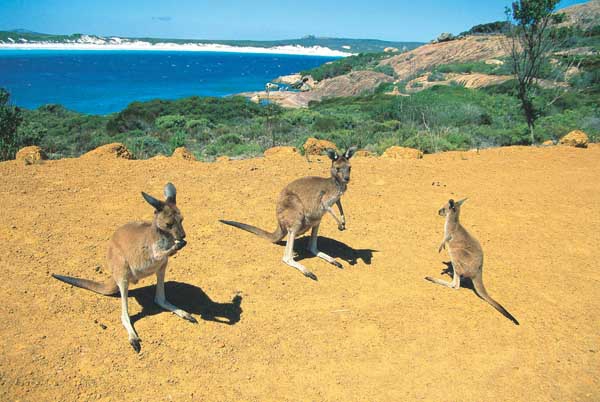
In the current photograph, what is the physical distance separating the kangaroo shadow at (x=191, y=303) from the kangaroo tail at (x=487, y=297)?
3.06 metres

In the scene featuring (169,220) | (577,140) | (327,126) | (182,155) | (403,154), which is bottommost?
(327,126)

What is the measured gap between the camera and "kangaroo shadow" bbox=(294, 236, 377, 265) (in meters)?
6.65

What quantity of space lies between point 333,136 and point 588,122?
11.1 m

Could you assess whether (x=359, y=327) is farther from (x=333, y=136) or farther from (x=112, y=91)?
(x=112, y=91)

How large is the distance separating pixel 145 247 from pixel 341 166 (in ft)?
9.85

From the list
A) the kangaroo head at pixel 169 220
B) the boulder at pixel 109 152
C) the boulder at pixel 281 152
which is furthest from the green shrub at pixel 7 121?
the kangaroo head at pixel 169 220

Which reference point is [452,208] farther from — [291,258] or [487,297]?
[291,258]

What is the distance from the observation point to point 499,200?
9000 mm

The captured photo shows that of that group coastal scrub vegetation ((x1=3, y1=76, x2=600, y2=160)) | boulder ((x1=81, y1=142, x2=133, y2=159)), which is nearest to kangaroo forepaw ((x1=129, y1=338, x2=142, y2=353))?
boulder ((x1=81, y1=142, x2=133, y2=159))

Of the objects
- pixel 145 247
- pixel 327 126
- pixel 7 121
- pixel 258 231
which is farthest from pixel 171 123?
pixel 145 247

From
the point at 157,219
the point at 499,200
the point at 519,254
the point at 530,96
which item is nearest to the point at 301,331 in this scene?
the point at 157,219

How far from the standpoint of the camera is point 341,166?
6254 millimetres

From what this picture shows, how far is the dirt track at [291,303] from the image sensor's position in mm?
4258

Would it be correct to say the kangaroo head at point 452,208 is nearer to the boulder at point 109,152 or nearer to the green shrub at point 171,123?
the boulder at point 109,152
